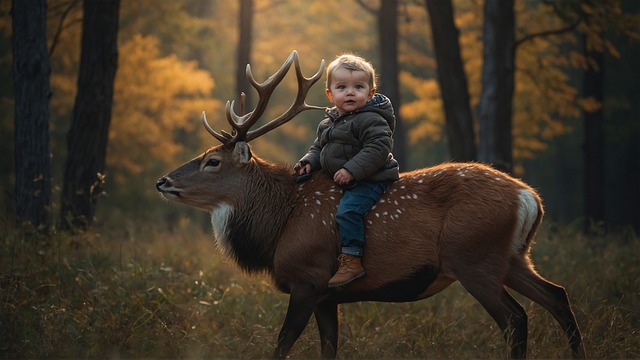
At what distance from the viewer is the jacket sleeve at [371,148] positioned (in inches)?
210

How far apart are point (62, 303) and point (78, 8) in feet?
25.7

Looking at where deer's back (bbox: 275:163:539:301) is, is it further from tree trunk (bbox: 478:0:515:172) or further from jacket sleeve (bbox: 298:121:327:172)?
tree trunk (bbox: 478:0:515:172)

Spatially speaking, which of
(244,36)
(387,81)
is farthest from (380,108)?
(244,36)

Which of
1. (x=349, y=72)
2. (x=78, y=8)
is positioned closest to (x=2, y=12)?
(x=78, y=8)

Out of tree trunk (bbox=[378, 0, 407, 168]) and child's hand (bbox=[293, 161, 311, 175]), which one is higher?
tree trunk (bbox=[378, 0, 407, 168])

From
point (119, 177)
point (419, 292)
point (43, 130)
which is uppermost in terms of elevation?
point (43, 130)

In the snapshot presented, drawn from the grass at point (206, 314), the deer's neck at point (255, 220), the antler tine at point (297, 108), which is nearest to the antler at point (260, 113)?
the antler tine at point (297, 108)

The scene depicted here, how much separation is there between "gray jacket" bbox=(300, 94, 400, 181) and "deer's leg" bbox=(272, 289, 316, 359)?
96 centimetres

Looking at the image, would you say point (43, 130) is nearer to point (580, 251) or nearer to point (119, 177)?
point (580, 251)

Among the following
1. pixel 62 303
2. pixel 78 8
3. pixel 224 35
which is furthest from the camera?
pixel 224 35

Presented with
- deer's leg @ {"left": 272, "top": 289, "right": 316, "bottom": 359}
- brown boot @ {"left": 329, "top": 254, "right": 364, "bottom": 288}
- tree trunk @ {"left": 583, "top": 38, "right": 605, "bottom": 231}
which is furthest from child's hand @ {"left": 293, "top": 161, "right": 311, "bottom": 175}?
tree trunk @ {"left": 583, "top": 38, "right": 605, "bottom": 231}

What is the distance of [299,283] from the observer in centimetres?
538

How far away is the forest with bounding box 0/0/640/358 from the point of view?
617cm

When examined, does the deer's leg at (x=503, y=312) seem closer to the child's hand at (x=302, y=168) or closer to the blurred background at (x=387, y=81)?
the child's hand at (x=302, y=168)
